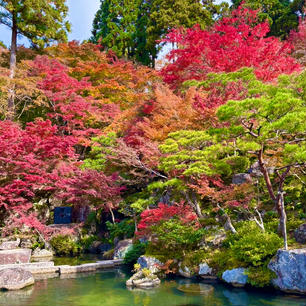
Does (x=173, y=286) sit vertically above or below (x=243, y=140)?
below

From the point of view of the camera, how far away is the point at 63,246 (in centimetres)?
1474

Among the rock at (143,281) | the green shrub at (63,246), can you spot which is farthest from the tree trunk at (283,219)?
the green shrub at (63,246)

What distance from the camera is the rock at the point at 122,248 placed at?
12.9 meters

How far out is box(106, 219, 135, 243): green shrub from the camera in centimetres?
1396

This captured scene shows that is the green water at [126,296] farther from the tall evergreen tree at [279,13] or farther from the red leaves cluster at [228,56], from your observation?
the tall evergreen tree at [279,13]

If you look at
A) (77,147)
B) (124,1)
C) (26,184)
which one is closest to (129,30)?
(124,1)

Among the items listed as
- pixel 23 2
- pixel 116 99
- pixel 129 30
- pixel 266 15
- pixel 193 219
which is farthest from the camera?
pixel 129 30

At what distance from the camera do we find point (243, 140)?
898 cm

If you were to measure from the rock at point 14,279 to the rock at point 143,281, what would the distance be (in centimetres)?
320

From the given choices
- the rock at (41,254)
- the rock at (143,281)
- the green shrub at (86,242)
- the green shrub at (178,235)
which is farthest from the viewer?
the green shrub at (86,242)

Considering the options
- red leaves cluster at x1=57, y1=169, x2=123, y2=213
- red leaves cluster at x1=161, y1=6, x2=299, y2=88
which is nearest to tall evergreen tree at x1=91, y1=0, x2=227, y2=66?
red leaves cluster at x1=161, y1=6, x2=299, y2=88

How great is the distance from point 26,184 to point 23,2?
1183 cm

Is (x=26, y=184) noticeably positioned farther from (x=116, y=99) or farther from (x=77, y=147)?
(x=116, y=99)

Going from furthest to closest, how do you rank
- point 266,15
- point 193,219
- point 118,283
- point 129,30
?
point 129,30
point 266,15
point 193,219
point 118,283
